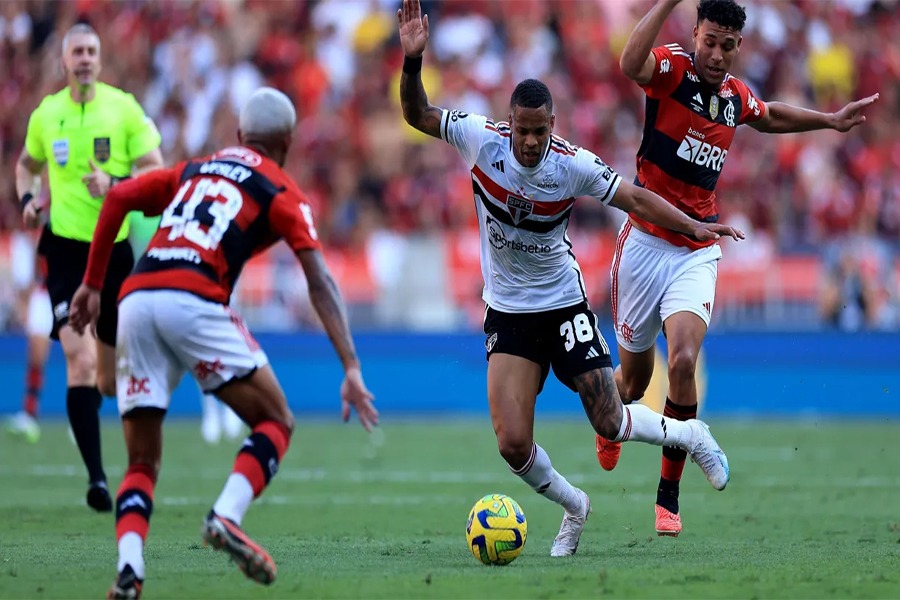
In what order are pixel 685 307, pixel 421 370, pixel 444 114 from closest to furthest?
pixel 444 114 → pixel 685 307 → pixel 421 370

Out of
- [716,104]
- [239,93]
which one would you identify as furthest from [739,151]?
[716,104]

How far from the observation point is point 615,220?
21.6 metres

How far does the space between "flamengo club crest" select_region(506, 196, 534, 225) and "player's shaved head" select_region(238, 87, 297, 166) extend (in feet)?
5.85

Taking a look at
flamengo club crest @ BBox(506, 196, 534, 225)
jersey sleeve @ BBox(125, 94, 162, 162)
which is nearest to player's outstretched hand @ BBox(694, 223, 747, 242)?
flamengo club crest @ BBox(506, 196, 534, 225)

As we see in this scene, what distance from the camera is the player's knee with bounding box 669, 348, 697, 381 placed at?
895 cm

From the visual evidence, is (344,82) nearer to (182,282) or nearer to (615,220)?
(615,220)

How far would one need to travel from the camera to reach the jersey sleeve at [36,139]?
36.4 ft

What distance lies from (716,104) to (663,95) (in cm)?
39

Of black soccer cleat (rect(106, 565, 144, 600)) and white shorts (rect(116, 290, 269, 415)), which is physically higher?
white shorts (rect(116, 290, 269, 415))

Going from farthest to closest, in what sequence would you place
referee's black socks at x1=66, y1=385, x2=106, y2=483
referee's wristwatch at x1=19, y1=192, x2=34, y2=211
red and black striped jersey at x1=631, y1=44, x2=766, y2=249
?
referee's wristwatch at x1=19, y1=192, x2=34, y2=211 → referee's black socks at x1=66, y1=385, x2=106, y2=483 → red and black striped jersey at x1=631, y1=44, x2=766, y2=249

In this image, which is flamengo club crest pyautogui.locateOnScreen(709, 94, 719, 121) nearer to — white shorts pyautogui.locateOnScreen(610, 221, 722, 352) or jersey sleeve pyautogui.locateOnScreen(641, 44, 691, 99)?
jersey sleeve pyautogui.locateOnScreen(641, 44, 691, 99)

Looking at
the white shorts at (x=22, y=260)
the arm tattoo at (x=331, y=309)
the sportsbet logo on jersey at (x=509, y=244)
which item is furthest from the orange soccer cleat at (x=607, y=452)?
the white shorts at (x=22, y=260)

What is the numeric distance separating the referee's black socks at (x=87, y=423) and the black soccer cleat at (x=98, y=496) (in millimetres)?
66

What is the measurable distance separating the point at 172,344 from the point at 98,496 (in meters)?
4.17
